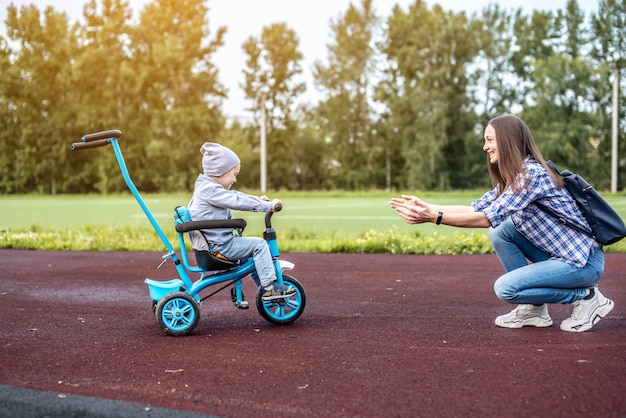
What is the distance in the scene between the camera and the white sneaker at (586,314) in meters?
4.97

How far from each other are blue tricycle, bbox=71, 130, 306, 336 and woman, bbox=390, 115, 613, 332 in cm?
108

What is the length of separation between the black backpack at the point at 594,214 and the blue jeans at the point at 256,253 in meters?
1.84

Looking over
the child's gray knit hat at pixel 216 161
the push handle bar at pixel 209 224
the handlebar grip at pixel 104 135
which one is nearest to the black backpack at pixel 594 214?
the push handle bar at pixel 209 224

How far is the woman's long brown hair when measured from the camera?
4.80 metres

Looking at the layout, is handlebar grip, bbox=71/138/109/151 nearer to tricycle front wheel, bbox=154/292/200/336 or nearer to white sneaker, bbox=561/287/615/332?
tricycle front wheel, bbox=154/292/200/336

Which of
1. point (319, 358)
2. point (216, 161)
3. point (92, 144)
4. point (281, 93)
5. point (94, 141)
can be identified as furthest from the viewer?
point (281, 93)

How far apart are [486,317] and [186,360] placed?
7.85 feet

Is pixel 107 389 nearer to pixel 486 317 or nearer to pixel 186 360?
pixel 186 360

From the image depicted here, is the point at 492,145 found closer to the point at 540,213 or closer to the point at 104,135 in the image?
the point at 540,213

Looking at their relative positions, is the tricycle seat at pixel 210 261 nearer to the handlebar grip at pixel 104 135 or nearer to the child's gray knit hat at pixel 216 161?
the child's gray knit hat at pixel 216 161

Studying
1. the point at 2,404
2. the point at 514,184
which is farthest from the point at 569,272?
the point at 2,404

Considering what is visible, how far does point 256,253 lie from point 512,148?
1.85 metres

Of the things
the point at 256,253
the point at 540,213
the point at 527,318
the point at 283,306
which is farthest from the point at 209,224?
the point at 527,318

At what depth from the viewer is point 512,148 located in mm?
4828
